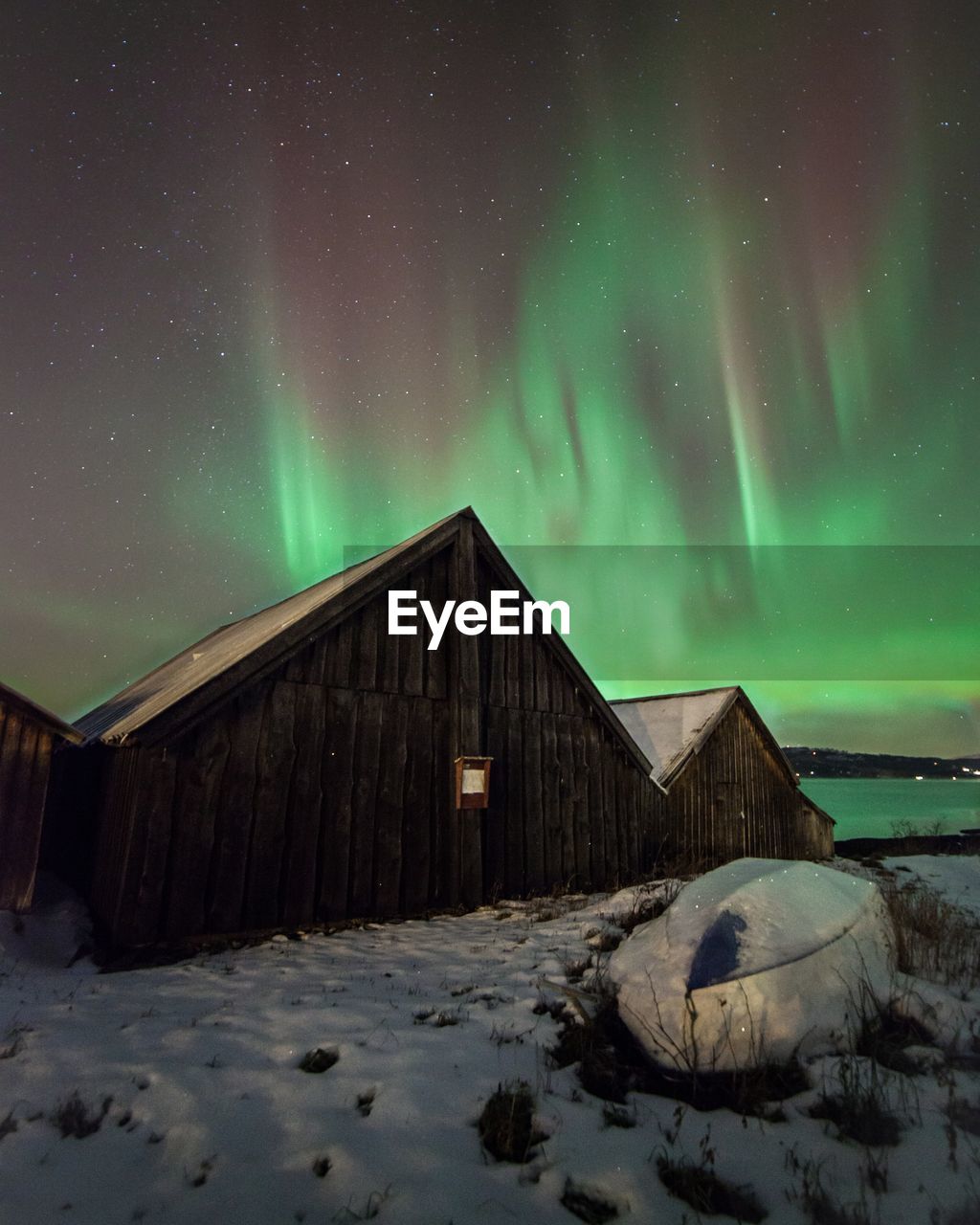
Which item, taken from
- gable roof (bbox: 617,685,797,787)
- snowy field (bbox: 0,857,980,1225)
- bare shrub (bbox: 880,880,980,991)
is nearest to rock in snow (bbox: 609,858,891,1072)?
snowy field (bbox: 0,857,980,1225)

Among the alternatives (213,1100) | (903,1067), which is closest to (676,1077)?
(903,1067)

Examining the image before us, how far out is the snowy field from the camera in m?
2.54

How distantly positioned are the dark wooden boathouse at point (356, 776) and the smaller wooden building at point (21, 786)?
29.7 inches

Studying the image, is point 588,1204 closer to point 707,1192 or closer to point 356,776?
point 707,1192

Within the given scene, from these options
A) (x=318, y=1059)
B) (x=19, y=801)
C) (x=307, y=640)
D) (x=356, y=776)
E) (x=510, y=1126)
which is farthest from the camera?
(x=356, y=776)

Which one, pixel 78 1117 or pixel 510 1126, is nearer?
pixel 510 1126

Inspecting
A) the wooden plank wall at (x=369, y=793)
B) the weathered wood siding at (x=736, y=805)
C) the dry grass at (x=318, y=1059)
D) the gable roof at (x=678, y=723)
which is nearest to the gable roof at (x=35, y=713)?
the wooden plank wall at (x=369, y=793)

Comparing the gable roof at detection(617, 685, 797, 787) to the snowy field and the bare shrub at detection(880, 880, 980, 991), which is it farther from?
the snowy field

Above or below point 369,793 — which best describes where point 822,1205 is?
below

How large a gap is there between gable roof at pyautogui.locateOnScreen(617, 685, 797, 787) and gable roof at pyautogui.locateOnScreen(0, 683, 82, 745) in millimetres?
11328

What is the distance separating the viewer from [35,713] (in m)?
8.01

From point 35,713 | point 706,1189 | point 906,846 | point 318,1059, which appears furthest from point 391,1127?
point 906,846

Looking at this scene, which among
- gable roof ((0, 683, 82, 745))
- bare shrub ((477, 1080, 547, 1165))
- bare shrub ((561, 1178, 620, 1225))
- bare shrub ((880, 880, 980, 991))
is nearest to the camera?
bare shrub ((561, 1178, 620, 1225))

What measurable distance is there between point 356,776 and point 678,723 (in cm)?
1159
